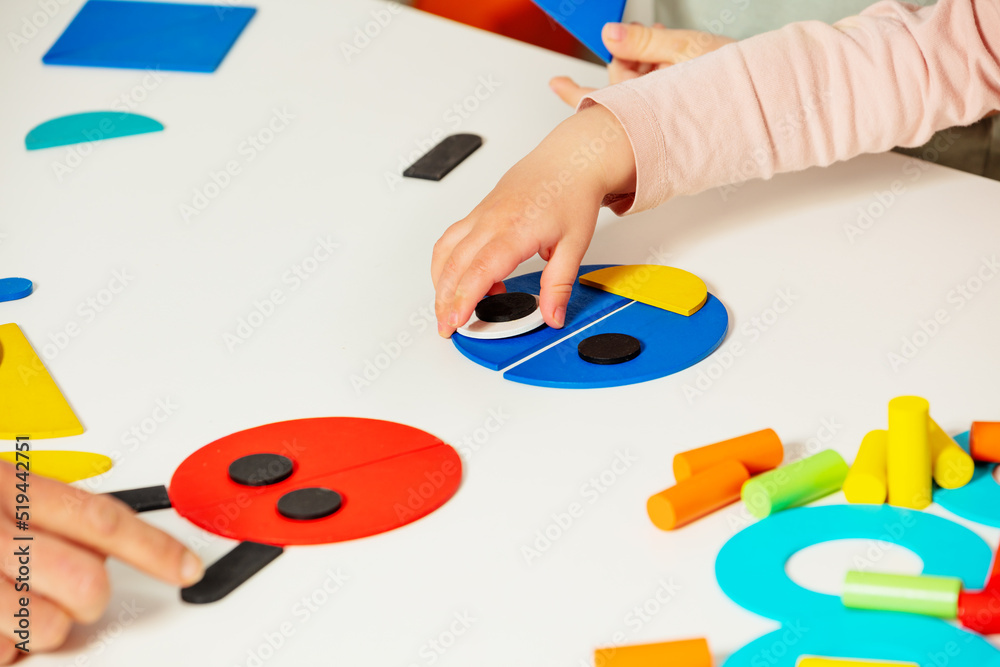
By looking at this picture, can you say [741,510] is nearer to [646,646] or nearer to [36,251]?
[646,646]

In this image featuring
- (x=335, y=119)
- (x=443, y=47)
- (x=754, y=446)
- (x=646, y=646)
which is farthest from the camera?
(x=443, y=47)

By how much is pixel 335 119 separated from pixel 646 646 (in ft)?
2.49

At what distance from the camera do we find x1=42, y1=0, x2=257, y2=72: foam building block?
1153 millimetres

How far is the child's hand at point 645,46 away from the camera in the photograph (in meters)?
1.02

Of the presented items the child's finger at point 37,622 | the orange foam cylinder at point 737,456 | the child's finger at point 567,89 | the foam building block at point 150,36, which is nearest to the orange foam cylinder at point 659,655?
the orange foam cylinder at point 737,456

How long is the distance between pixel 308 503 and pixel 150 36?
2.98 ft

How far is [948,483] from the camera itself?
49 centimetres

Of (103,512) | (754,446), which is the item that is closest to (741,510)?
(754,446)

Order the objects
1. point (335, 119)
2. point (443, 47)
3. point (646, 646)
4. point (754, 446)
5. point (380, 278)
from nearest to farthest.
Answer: point (646, 646) → point (754, 446) → point (380, 278) → point (335, 119) → point (443, 47)

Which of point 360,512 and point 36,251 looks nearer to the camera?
point 360,512

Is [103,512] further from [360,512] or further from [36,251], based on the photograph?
[36,251]

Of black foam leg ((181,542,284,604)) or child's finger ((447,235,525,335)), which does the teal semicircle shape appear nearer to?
child's finger ((447,235,525,335))

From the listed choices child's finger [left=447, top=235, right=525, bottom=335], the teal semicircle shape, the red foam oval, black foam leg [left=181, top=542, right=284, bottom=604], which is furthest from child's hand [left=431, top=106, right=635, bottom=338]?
the teal semicircle shape

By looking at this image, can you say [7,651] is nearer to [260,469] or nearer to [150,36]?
[260,469]
